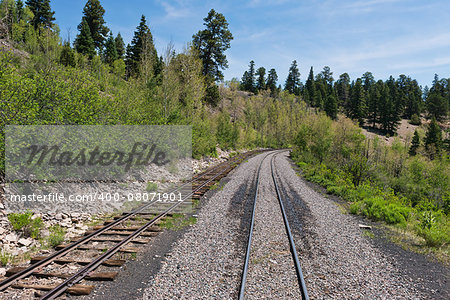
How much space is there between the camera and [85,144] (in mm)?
11008

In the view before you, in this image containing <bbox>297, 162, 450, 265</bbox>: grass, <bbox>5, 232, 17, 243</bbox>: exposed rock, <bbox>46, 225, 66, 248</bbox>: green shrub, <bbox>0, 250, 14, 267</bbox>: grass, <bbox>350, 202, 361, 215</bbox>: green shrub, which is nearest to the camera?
<bbox>0, 250, 14, 267</bbox>: grass

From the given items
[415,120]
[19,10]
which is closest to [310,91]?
[415,120]

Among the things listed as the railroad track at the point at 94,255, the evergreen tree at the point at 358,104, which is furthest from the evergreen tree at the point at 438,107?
the railroad track at the point at 94,255

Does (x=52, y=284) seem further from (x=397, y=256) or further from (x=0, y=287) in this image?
(x=397, y=256)

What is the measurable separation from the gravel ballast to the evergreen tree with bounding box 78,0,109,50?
55.4 metres

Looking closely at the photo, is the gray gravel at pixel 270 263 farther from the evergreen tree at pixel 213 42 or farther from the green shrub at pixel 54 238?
the evergreen tree at pixel 213 42

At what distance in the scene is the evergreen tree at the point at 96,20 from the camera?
51406 millimetres

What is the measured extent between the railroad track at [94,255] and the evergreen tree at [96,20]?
54.5 metres

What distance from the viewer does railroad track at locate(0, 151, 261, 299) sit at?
4.82m

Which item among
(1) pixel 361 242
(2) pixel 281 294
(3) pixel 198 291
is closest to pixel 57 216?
(3) pixel 198 291

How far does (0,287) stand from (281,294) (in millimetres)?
5189

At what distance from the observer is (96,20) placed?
A: 51.5m

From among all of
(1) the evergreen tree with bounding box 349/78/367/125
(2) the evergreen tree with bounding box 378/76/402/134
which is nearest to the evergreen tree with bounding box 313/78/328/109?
(1) the evergreen tree with bounding box 349/78/367/125

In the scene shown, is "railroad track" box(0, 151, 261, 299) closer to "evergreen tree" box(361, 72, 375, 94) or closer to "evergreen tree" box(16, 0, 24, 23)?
"evergreen tree" box(16, 0, 24, 23)
